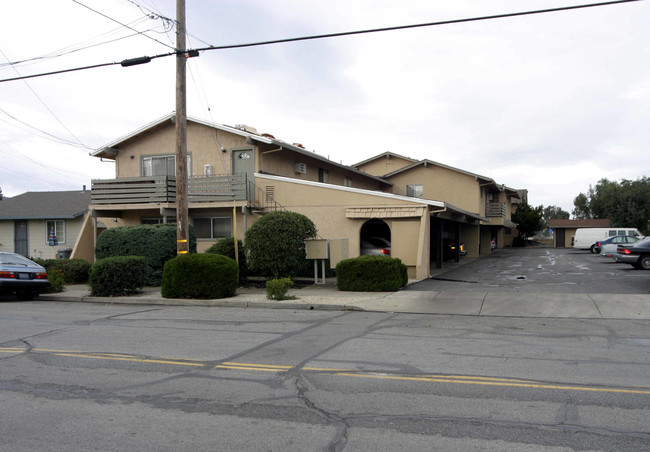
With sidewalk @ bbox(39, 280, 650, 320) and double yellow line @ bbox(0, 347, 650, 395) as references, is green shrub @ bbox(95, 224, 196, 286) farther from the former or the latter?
double yellow line @ bbox(0, 347, 650, 395)

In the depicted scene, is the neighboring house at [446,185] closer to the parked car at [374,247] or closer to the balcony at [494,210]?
the balcony at [494,210]

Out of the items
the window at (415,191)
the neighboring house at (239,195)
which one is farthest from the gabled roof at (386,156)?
the neighboring house at (239,195)

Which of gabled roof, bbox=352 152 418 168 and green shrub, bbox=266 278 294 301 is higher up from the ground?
gabled roof, bbox=352 152 418 168

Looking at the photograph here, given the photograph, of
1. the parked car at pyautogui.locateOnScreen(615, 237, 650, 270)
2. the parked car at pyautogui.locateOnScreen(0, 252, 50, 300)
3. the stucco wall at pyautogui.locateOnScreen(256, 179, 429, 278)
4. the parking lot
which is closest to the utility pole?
the parked car at pyautogui.locateOnScreen(0, 252, 50, 300)

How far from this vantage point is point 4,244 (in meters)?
31.7

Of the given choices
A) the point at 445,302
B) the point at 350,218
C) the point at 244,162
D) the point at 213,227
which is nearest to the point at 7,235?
the point at 213,227

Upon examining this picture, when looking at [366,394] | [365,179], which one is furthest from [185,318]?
[365,179]

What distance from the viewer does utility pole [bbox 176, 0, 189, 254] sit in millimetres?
15133

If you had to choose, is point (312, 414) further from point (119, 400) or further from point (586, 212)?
point (586, 212)

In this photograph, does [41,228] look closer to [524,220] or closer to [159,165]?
[159,165]

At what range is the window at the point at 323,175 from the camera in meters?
26.2

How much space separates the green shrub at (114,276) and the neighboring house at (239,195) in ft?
15.8

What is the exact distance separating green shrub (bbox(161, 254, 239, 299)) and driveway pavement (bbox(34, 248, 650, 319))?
16.3 inches

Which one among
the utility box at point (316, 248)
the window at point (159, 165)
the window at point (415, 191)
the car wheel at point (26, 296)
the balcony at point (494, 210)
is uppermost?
the window at point (159, 165)
